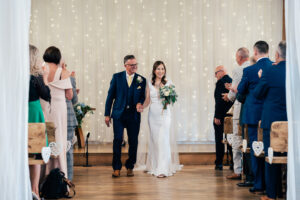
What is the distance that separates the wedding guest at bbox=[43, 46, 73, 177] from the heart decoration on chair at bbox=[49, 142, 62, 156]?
38mm

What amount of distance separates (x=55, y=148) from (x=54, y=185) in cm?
45

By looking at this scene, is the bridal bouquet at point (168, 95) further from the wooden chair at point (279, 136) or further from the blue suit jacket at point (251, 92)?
the wooden chair at point (279, 136)

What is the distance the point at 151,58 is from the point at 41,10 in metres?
2.94

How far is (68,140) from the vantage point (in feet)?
17.7

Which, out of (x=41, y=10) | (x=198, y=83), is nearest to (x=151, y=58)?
(x=198, y=83)

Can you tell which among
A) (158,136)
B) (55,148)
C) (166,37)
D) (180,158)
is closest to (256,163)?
(158,136)

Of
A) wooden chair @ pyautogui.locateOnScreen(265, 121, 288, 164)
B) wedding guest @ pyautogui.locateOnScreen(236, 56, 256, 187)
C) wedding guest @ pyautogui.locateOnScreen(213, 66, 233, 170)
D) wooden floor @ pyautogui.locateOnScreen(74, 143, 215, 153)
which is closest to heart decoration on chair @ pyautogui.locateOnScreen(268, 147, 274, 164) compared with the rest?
wooden chair @ pyautogui.locateOnScreen(265, 121, 288, 164)

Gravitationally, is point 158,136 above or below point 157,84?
below

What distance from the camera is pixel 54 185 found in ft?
15.7

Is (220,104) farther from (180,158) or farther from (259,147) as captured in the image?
(259,147)

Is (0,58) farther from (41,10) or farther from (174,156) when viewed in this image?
A: (41,10)

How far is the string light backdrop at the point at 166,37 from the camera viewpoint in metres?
9.75

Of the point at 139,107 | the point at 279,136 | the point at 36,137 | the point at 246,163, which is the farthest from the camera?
the point at 139,107

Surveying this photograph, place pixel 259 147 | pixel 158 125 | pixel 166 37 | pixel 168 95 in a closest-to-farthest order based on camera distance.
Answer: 1. pixel 259 147
2. pixel 168 95
3. pixel 158 125
4. pixel 166 37
